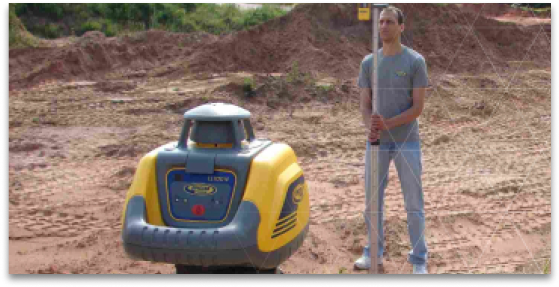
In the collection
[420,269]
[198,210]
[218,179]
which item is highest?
[218,179]

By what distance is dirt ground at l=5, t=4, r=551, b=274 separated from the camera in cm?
367

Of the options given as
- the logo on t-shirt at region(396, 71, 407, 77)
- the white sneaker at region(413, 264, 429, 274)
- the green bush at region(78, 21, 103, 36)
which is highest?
the logo on t-shirt at region(396, 71, 407, 77)

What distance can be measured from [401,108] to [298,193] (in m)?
0.71

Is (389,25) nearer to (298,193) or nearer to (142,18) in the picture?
(298,193)

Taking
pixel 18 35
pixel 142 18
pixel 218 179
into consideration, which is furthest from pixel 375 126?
pixel 142 18

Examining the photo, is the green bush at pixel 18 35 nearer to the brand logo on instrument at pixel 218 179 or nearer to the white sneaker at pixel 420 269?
the brand logo on instrument at pixel 218 179

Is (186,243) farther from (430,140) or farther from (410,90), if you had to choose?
(430,140)

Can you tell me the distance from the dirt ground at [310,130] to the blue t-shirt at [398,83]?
96cm

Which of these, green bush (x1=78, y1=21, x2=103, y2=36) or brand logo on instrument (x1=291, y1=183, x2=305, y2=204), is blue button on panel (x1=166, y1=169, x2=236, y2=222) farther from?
green bush (x1=78, y1=21, x2=103, y2=36)

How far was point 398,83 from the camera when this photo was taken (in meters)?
2.68

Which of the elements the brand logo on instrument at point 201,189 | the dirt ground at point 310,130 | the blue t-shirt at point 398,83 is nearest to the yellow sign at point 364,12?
the blue t-shirt at point 398,83

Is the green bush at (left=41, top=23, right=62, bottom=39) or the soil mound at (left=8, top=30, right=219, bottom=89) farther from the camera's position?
the green bush at (left=41, top=23, right=62, bottom=39)

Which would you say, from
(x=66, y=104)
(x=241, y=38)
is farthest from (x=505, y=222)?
(x=241, y=38)

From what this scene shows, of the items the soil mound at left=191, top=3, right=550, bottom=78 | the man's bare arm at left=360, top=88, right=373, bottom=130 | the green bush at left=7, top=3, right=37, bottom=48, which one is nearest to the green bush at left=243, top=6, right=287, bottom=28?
the soil mound at left=191, top=3, right=550, bottom=78
